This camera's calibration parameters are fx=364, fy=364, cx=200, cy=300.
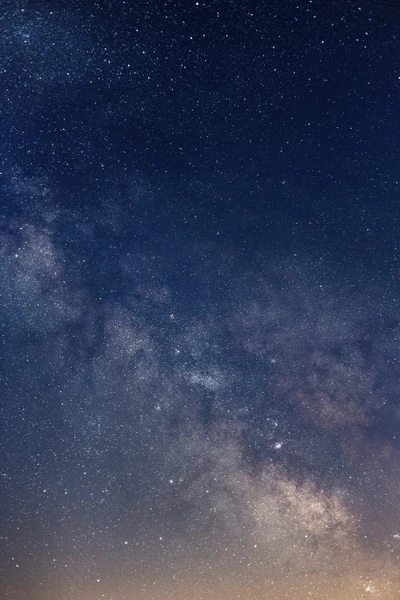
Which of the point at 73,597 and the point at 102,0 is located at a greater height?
the point at 102,0

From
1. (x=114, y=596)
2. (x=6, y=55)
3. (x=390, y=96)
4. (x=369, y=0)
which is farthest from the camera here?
(x=114, y=596)

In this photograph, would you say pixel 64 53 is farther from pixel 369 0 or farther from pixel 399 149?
pixel 399 149

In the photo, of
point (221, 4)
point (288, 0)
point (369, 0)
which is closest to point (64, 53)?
point (221, 4)

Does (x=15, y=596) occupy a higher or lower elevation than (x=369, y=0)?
lower

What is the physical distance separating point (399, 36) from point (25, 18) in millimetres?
4077

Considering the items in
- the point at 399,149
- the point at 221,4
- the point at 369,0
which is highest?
the point at 221,4

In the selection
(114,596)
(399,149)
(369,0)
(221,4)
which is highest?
(221,4)

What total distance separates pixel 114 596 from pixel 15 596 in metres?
1.70

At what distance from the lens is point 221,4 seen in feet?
13.0

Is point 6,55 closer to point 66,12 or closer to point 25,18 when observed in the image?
point 25,18

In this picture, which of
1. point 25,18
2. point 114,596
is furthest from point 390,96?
point 114,596

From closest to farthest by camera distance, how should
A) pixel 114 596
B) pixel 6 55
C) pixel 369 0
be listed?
1. pixel 369 0
2. pixel 6 55
3. pixel 114 596

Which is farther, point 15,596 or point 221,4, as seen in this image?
point 15,596

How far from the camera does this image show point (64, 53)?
4.29 metres
